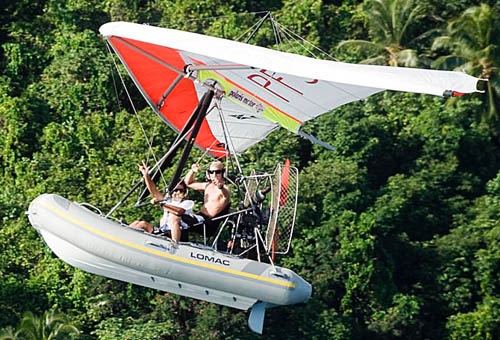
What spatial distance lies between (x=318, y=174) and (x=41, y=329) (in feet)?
20.0

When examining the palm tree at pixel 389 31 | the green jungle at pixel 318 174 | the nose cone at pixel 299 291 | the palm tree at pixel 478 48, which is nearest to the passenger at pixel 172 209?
the nose cone at pixel 299 291

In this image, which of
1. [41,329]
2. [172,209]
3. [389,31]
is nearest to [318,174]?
[41,329]

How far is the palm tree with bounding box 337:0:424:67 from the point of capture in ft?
92.6

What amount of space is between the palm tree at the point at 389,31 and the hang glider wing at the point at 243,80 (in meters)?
11.6

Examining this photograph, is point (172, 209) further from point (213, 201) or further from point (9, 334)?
point (9, 334)

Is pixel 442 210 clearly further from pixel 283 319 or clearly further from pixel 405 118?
pixel 283 319

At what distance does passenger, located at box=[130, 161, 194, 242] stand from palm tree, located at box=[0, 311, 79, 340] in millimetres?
5072

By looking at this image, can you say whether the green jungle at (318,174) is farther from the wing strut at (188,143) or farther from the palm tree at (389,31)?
the wing strut at (188,143)

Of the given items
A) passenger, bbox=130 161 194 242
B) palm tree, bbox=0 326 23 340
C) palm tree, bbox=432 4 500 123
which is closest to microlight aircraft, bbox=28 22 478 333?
passenger, bbox=130 161 194 242

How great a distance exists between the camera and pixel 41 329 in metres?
19.5

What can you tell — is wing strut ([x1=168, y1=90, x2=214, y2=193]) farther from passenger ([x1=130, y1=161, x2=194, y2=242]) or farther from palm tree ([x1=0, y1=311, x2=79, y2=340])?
palm tree ([x1=0, y1=311, x2=79, y2=340])

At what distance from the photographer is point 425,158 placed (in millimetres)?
24938

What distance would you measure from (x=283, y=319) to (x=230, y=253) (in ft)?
23.3

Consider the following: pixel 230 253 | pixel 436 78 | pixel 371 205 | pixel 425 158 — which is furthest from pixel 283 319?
pixel 436 78
